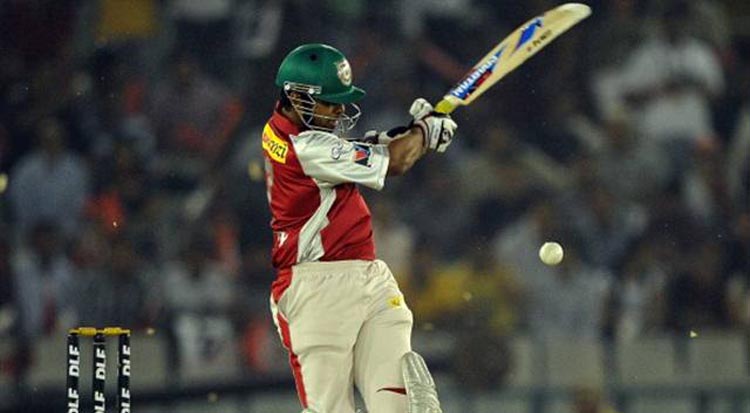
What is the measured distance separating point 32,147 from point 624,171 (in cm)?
252

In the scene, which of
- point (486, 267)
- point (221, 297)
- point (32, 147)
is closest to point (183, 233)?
point (221, 297)

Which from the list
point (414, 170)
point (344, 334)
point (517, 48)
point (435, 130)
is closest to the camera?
point (344, 334)

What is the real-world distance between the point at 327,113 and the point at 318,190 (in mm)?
222

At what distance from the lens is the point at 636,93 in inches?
247

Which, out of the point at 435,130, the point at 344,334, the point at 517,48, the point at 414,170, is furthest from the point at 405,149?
the point at 414,170

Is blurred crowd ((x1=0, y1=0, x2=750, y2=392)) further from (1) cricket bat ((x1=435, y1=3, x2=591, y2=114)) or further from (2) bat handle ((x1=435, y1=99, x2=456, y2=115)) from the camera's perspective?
(2) bat handle ((x1=435, y1=99, x2=456, y2=115))

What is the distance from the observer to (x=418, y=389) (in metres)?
3.94

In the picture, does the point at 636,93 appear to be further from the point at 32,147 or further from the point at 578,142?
the point at 32,147

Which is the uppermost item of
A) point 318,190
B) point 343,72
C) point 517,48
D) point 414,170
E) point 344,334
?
point 414,170

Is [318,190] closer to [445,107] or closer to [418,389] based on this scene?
[445,107]

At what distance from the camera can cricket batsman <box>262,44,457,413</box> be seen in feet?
13.3

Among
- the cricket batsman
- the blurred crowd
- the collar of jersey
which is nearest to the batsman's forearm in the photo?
the cricket batsman

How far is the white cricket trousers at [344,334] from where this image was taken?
4047 mm

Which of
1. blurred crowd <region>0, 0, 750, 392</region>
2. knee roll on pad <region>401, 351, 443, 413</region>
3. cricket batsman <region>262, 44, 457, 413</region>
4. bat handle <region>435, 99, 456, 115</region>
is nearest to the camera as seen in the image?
knee roll on pad <region>401, 351, 443, 413</region>
